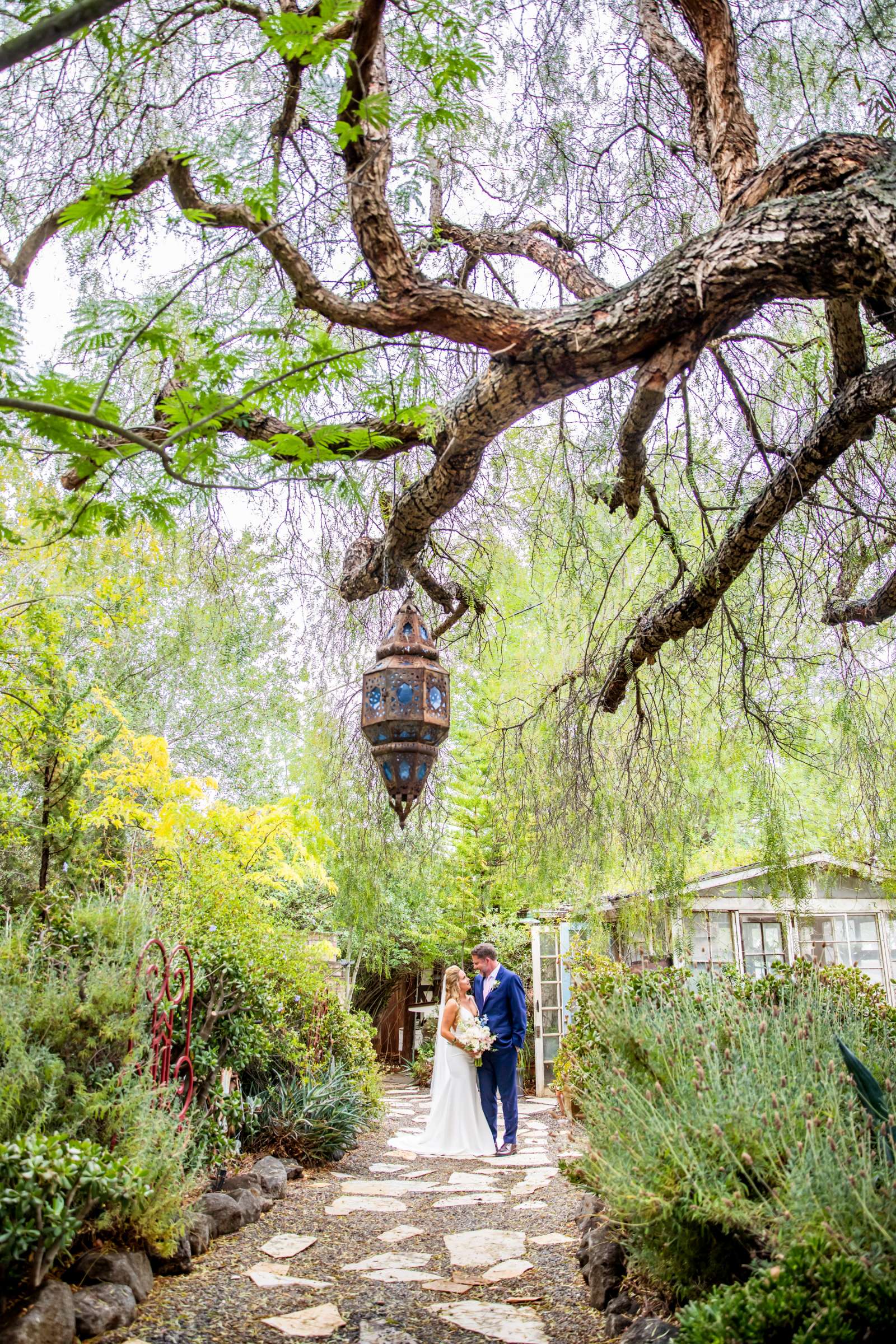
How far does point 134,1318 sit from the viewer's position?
3252 mm

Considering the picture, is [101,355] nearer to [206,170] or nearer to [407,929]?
[206,170]

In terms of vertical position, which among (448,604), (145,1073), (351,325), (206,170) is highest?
(206,170)

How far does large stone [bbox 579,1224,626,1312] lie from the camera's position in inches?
140

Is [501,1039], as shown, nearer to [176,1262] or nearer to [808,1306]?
[176,1262]

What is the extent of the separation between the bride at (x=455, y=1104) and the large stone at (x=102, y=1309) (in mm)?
4285

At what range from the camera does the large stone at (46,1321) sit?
278 centimetres

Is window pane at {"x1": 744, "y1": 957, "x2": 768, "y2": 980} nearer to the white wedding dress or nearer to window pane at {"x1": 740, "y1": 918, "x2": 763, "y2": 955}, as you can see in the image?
window pane at {"x1": 740, "y1": 918, "x2": 763, "y2": 955}

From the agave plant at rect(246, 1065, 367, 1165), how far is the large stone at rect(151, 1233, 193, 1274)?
2.20 meters

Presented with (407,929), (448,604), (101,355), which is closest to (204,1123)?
(448,604)

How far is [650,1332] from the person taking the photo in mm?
2811

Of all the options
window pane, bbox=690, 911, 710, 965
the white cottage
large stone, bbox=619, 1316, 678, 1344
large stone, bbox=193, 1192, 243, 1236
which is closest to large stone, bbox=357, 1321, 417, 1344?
large stone, bbox=619, 1316, 678, 1344

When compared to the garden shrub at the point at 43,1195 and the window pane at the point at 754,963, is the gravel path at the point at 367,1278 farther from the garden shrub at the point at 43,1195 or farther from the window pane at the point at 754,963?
the window pane at the point at 754,963

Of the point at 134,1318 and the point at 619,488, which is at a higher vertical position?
the point at 619,488

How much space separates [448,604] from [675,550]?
4.27ft
